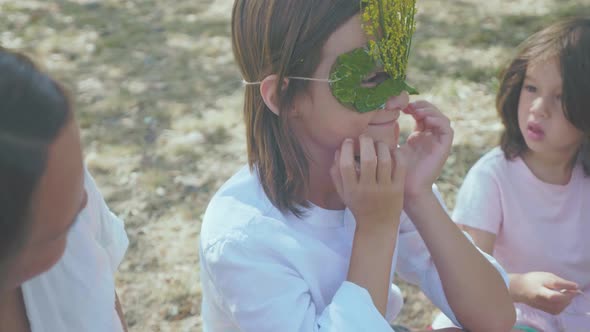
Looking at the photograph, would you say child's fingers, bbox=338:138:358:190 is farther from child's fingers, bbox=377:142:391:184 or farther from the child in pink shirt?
the child in pink shirt

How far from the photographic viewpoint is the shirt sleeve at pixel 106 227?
2.05 meters

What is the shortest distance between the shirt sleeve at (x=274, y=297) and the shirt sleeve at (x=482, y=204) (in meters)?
1.09

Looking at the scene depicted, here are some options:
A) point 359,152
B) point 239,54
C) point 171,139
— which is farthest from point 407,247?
point 171,139

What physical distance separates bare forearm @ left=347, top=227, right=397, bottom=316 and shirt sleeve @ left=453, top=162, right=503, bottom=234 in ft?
3.26

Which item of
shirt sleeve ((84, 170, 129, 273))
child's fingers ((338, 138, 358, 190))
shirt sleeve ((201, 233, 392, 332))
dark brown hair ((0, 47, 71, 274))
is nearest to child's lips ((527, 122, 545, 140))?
child's fingers ((338, 138, 358, 190))

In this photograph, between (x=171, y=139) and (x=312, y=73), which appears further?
(x=171, y=139)

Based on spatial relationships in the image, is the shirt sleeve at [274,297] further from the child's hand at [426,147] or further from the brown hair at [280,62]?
the child's hand at [426,147]

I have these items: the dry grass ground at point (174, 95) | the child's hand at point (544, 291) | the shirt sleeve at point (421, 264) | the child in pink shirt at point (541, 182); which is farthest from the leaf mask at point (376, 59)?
the dry grass ground at point (174, 95)

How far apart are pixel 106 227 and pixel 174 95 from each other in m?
3.34

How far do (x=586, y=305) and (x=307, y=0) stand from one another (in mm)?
1848

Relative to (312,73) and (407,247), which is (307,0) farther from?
(407,247)

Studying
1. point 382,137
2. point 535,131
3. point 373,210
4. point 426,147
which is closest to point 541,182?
point 535,131

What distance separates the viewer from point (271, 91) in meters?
1.98

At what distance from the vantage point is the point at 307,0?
1.85m
